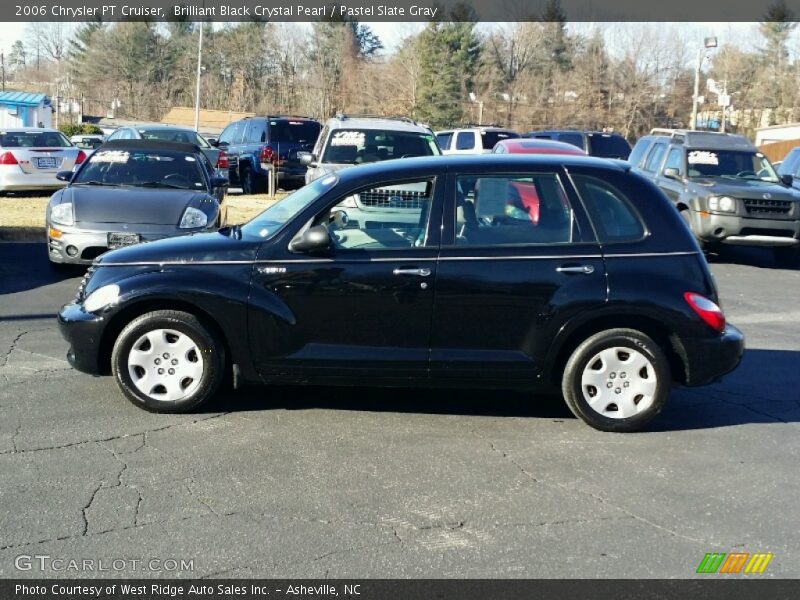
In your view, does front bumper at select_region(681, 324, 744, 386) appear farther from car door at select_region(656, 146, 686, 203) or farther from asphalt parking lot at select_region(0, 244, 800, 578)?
car door at select_region(656, 146, 686, 203)

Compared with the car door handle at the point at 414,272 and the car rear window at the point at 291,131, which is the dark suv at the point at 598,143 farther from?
the car door handle at the point at 414,272

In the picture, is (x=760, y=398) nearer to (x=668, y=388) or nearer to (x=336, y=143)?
(x=668, y=388)

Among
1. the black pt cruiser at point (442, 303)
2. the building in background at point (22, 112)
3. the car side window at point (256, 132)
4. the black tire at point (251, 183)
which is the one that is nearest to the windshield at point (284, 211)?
the black pt cruiser at point (442, 303)

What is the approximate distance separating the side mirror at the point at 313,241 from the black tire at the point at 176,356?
799mm

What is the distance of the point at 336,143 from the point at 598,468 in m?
9.78

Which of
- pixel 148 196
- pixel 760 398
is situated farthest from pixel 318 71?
pixel 760 398

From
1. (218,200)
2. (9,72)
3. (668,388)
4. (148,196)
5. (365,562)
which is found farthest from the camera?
(9,72)

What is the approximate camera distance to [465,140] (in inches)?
→ 959

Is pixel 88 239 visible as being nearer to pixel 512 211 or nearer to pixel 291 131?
pixel 512 211

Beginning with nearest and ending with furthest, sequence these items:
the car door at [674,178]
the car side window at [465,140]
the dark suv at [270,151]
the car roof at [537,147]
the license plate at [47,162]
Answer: the car door at [674,178]
the car roof at [537,147]
the license plate at [47,162]
the dark suv at [270,151]
the car side window at [465,140]

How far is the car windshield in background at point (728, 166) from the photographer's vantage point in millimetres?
14648

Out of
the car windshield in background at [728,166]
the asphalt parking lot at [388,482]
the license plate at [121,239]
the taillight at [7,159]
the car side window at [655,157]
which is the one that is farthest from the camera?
the taillight at [7,159]

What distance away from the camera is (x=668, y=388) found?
19.3 feet
